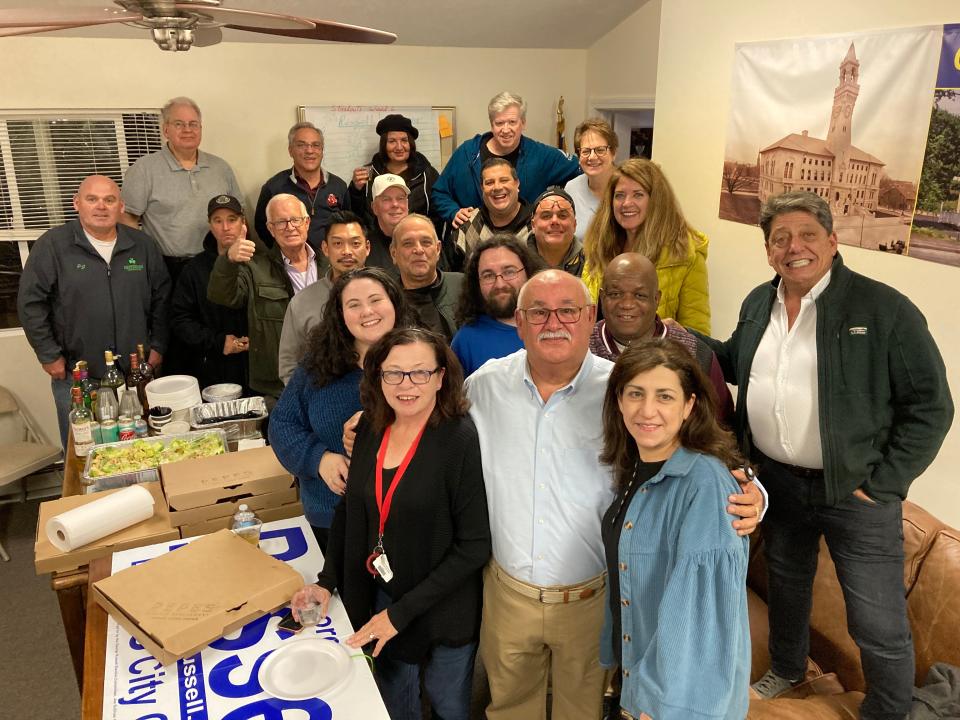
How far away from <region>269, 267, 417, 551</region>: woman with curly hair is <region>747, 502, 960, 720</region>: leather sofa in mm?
1403

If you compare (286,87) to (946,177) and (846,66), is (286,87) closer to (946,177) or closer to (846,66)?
(846,66)

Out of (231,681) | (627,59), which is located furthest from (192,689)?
(627,59)

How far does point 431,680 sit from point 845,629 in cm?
134

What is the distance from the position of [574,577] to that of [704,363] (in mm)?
726

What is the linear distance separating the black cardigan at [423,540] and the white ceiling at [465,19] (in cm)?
330

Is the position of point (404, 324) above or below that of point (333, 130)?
below

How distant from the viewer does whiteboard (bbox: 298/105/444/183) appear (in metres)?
5.04

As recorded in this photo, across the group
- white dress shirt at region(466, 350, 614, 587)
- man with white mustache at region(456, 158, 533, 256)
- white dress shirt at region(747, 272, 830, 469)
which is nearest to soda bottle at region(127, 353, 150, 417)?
man with white mustache at region(456, 158, 533, 256)

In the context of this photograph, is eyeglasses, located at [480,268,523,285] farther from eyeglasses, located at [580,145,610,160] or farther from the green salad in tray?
eyeglasses, located at [580,145,610,160]

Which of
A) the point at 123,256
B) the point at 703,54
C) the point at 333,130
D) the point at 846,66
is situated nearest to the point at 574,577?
the point at 846,66

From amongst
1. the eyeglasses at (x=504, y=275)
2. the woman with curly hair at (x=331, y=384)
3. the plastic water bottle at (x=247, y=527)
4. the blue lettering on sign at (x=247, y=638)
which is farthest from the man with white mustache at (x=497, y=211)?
the blue lettering on sign at (x=247, y=638)

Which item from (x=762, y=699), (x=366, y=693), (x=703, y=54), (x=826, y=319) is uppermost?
(x=703, y=54)

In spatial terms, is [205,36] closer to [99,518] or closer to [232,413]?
[99,518]

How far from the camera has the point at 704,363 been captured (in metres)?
2.08
